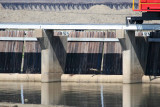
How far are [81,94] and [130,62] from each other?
501 inches

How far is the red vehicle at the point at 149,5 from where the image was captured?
75000 mm

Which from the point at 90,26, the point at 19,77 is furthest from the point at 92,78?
the point at 19,77

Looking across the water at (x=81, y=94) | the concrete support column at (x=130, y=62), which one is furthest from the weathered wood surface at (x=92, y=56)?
the water at (x=81, y=94)

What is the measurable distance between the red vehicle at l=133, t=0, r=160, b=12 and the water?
8896mm

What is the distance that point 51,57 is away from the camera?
3374 inches

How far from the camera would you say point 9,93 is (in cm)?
7231

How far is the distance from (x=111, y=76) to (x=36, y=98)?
17999 millimetres

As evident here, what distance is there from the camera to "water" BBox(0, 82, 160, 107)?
212ft

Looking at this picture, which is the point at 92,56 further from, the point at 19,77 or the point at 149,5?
the point at 149,5

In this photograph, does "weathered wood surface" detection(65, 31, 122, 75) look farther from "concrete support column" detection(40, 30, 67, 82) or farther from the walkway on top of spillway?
the walkway on top of spillway

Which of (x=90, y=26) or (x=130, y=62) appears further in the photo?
(x=90, y=26)

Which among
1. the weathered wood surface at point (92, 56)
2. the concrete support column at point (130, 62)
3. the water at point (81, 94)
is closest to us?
the water at point (81, 94)

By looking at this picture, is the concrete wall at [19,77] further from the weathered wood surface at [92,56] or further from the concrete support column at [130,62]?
the concrete support column at [130,62]

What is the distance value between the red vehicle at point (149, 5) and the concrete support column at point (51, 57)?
15.4 m
